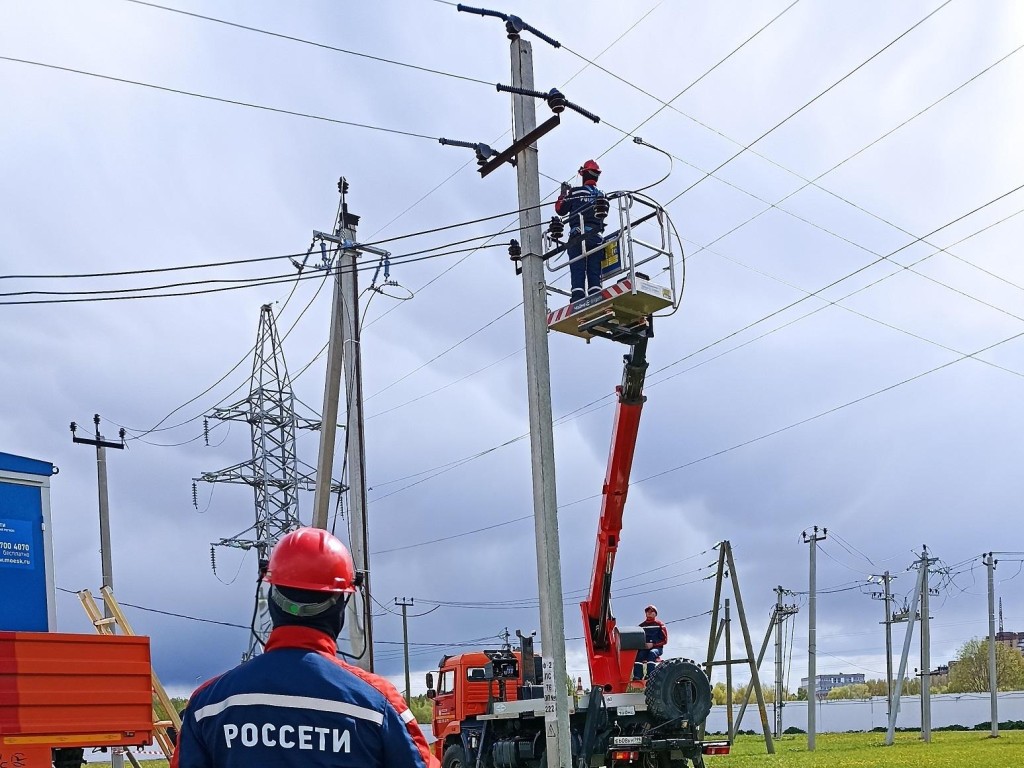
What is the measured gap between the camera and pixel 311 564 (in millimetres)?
3344

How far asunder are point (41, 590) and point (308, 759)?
1082 centimetres

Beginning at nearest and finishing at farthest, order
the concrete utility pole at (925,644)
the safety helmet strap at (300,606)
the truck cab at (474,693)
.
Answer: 1. the safety helmet strap at (300,606)
2. the truck cab at (474,693)
3. the concrete utility pole at (925,644)

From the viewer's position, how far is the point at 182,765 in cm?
326

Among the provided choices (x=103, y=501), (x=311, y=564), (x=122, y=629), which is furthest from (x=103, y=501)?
(x=311, y=564)

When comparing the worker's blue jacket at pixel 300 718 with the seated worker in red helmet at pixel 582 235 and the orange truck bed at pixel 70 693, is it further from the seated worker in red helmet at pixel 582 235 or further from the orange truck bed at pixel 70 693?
the seated worker in red helmet at pixel 582 235

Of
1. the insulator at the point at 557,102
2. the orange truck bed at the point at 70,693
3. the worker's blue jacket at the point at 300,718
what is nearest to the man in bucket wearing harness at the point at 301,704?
the worker's blue jacket at the point at 300,718

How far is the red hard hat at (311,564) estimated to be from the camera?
332cm

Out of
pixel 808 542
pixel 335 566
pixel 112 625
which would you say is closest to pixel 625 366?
pixel 112 625

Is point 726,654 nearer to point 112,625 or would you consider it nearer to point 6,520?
point 112,625

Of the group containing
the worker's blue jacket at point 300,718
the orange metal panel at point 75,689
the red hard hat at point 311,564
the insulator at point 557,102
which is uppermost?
the insulator at point 557,102

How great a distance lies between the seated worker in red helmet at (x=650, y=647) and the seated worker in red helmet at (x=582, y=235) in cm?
644

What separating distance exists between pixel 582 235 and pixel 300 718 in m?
13.0

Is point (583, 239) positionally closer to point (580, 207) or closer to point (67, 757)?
point (580, 207)

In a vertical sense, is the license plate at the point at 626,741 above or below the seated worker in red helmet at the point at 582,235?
below
